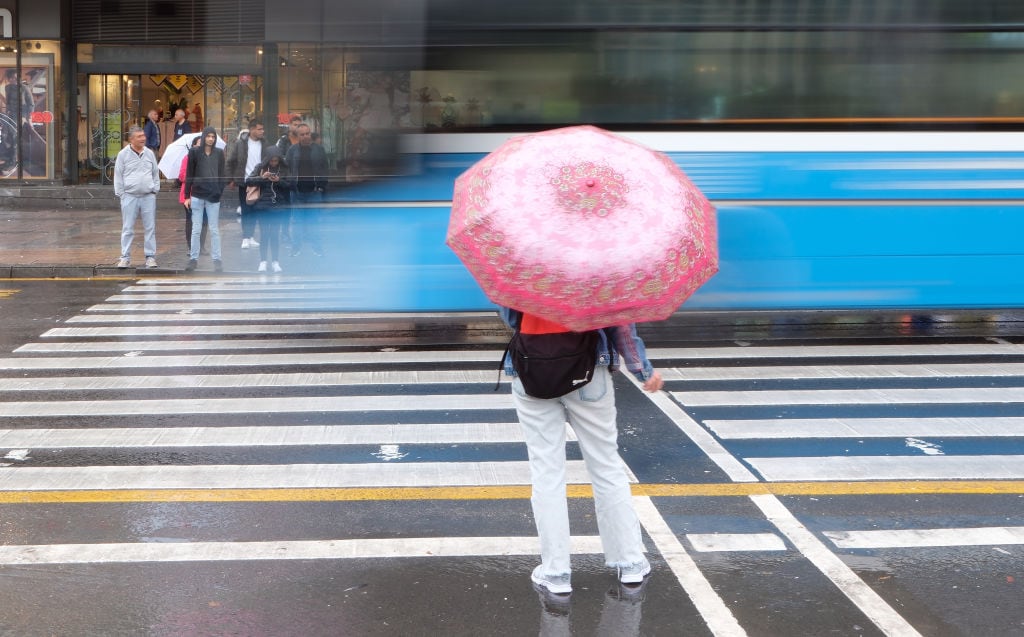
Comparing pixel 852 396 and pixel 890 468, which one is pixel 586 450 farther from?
pixel 852 396

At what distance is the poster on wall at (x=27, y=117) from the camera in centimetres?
2592

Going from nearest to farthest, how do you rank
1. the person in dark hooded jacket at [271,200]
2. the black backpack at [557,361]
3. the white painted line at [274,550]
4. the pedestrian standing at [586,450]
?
1. the black backpack at [557,361]
2. the pedestrian standing at [586,450]
3. the white painted line at [274,550]
4. the person in dark hooded jacket at [271,200]

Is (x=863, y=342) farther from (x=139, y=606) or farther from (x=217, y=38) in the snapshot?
(x=217, y=38)

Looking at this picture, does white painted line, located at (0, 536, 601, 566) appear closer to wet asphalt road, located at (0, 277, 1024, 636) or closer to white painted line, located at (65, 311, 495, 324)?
wet asphalt road, located at (0, 277, 1024, 636)

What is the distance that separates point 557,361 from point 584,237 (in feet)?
1.75

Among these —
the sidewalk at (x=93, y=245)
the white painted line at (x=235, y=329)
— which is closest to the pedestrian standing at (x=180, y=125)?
the sidewalk at (x=93, y=245)

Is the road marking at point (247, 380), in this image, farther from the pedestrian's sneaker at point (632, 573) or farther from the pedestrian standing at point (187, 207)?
the pedestrian standing at point (187, 207)

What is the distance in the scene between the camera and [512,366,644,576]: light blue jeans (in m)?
4.79

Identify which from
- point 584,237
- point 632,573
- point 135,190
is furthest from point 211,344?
point 584,237

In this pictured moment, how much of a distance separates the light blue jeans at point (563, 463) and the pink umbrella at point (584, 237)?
1.53 feet

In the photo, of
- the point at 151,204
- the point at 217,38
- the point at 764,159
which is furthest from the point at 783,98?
the point at 217,38

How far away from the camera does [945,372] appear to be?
31.0 feet

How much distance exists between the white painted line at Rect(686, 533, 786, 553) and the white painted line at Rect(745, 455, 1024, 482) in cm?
95

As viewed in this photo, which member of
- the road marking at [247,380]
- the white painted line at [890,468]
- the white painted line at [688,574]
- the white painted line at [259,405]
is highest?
the road marking at [247,380]
